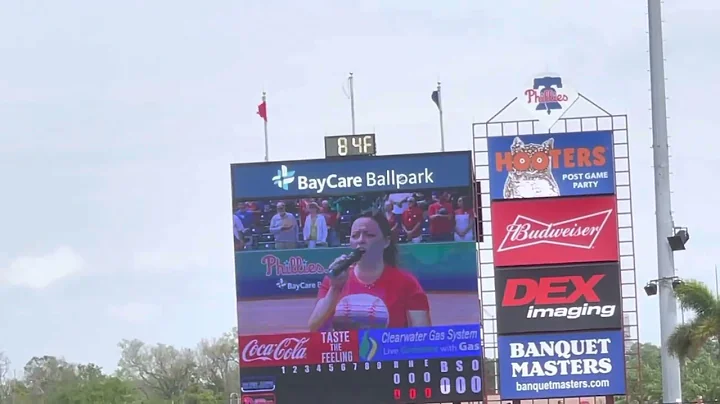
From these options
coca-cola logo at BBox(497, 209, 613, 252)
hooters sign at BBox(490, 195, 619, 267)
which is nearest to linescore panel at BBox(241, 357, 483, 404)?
hooters sign at BBox(490, 195, 619, 267)

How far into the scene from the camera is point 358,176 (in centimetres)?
3466

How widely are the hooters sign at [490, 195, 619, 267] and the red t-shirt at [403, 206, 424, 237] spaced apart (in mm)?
1977

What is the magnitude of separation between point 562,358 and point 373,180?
649 cm

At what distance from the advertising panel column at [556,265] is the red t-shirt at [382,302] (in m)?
2.23

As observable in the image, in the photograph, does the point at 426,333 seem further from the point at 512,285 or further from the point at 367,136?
the point at 367,136

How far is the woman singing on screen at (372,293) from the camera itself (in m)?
34.1

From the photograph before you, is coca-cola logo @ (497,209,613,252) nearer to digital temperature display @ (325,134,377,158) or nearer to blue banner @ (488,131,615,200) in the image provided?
blue banner @ (488,131,615,200)

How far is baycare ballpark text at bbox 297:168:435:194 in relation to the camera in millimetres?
34531

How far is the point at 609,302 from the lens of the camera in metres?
34.2

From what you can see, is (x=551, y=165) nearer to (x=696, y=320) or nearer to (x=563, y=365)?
(x=563, y=365)

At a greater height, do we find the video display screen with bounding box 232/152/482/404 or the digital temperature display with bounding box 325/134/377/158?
the digital temperature display with bounding box 325/134/377/158

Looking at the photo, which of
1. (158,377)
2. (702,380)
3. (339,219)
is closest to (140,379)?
(158,377)

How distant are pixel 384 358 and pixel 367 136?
5750 millimetres

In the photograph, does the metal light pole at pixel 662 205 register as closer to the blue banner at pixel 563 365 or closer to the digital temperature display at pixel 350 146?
the blue banner at pixel 563 365
